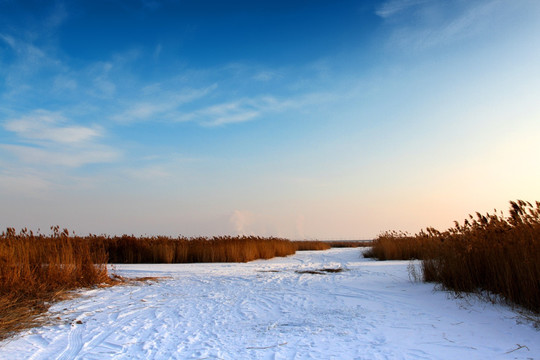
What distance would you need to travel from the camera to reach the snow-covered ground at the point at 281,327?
158 inches

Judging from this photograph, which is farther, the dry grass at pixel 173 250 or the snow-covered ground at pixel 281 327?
the dry grass at pixel 173 250

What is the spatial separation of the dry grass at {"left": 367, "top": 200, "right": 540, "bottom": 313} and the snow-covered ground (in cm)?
35

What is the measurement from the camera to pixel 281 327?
501 centimetres

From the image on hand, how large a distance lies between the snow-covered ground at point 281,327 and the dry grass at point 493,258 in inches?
13.7

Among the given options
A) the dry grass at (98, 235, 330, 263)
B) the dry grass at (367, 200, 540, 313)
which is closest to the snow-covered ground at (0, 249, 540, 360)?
the dry grass at (367, 200, 540, 313)

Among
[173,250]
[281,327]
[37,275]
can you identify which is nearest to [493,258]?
[281,327]

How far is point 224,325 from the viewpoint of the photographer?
5160mm

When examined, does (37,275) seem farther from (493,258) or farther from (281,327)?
(493,258)

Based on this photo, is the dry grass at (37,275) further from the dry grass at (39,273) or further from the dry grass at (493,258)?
the dry grass at (493,258)

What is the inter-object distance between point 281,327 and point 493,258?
3705 mm

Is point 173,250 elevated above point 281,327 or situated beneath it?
elevated above

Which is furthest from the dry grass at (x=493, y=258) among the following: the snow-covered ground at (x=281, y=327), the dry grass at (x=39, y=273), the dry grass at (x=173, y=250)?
the dry grass at (x=173, y=250)

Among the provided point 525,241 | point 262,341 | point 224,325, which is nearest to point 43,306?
point 224,325

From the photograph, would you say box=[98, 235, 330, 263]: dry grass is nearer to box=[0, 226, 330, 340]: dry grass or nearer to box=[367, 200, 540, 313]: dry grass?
A: box=[0, 226, 330, 340]: dry grass
